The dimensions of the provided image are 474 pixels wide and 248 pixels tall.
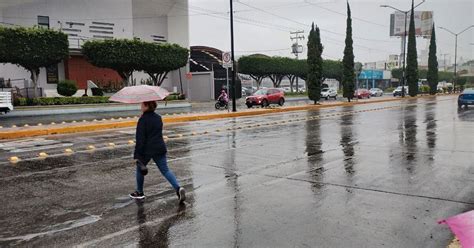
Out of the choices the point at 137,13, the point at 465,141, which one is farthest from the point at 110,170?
the point at 137,13

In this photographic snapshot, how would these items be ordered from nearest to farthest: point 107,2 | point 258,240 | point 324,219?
point 258,240
point 324,219
point 107,2

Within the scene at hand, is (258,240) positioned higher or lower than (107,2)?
lower

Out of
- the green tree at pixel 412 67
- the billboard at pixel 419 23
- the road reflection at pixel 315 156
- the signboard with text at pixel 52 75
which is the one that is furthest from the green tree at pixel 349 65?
the billboard at pixel 419 23

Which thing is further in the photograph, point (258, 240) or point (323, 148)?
point (323, 148)

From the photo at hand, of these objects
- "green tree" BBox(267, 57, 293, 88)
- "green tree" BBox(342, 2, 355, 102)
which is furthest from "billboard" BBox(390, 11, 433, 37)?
"green tree" BBox(342, 2, 355, 102)

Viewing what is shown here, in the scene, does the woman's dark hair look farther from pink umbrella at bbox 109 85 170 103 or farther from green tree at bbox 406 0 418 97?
green tree at bbox 406 0 418 97

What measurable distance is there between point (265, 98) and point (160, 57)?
9.63 metres

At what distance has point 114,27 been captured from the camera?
46.4 meters

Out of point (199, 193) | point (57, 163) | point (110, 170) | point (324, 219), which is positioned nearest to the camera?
point (324, 219)

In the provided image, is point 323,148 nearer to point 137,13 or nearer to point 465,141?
point 465,141

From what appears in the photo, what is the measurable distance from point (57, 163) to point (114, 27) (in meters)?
39.5

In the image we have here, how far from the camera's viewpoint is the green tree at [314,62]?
36.0 meters

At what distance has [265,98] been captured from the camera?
32.1 m

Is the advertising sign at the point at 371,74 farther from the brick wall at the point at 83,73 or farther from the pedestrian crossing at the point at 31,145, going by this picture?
the pedestrian crossing at the point at 31,145
